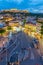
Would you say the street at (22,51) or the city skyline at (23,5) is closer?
the street at (22,51)

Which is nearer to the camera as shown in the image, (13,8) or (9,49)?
(9,49)

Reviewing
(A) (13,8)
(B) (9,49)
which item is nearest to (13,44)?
(B) (9,49)

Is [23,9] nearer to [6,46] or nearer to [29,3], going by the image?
[29,3]

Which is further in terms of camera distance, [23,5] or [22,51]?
[23,5]

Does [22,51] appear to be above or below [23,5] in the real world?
below

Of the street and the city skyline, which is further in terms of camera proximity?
the city skyline

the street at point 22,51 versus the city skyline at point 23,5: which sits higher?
the city skyline at point 23,5

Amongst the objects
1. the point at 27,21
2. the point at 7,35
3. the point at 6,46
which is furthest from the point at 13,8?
the point at 6,46

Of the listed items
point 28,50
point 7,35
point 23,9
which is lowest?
point 28,50

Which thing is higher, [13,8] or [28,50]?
[13,8]

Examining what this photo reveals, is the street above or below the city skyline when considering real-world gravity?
below
